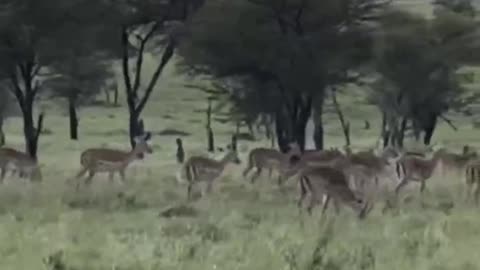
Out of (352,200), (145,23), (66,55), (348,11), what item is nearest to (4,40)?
(66,55)

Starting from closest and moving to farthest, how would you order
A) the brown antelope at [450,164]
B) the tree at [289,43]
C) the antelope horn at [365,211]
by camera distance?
the antelope horn at [365,211]
the brown antelope at [450,164]
the tree at [289,43]

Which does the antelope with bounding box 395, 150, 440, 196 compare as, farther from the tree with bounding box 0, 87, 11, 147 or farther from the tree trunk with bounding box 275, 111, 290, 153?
the tree with bounding box 0, 87, 11, 147

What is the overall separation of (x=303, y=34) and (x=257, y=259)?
22.8 meters

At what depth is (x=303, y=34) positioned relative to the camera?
3269 cm

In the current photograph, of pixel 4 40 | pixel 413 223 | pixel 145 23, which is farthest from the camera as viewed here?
pixel 145 23

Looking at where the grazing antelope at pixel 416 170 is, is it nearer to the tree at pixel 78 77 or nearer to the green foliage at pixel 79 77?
the tree at pixel 78 77

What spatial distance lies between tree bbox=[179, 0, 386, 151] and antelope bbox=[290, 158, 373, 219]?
15701 millimetres

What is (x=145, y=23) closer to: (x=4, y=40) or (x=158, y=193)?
(x=4, y=40)

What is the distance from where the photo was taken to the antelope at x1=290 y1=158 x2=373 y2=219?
14.9 metres

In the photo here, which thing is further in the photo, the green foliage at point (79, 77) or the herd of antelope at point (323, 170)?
the green foliage at point (79, 77)

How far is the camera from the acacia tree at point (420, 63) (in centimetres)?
4125

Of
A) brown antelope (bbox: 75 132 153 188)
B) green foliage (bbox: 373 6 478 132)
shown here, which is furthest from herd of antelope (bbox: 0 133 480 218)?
green foliage (bbox: 373 6 478 132)

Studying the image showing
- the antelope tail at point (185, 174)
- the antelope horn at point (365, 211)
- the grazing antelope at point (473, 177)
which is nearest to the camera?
the antelope horn at point (365, 211)

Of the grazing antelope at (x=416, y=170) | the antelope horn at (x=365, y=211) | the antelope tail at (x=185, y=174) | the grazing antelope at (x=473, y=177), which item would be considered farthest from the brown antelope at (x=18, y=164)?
the antelope horn at (x=365, y=211)
